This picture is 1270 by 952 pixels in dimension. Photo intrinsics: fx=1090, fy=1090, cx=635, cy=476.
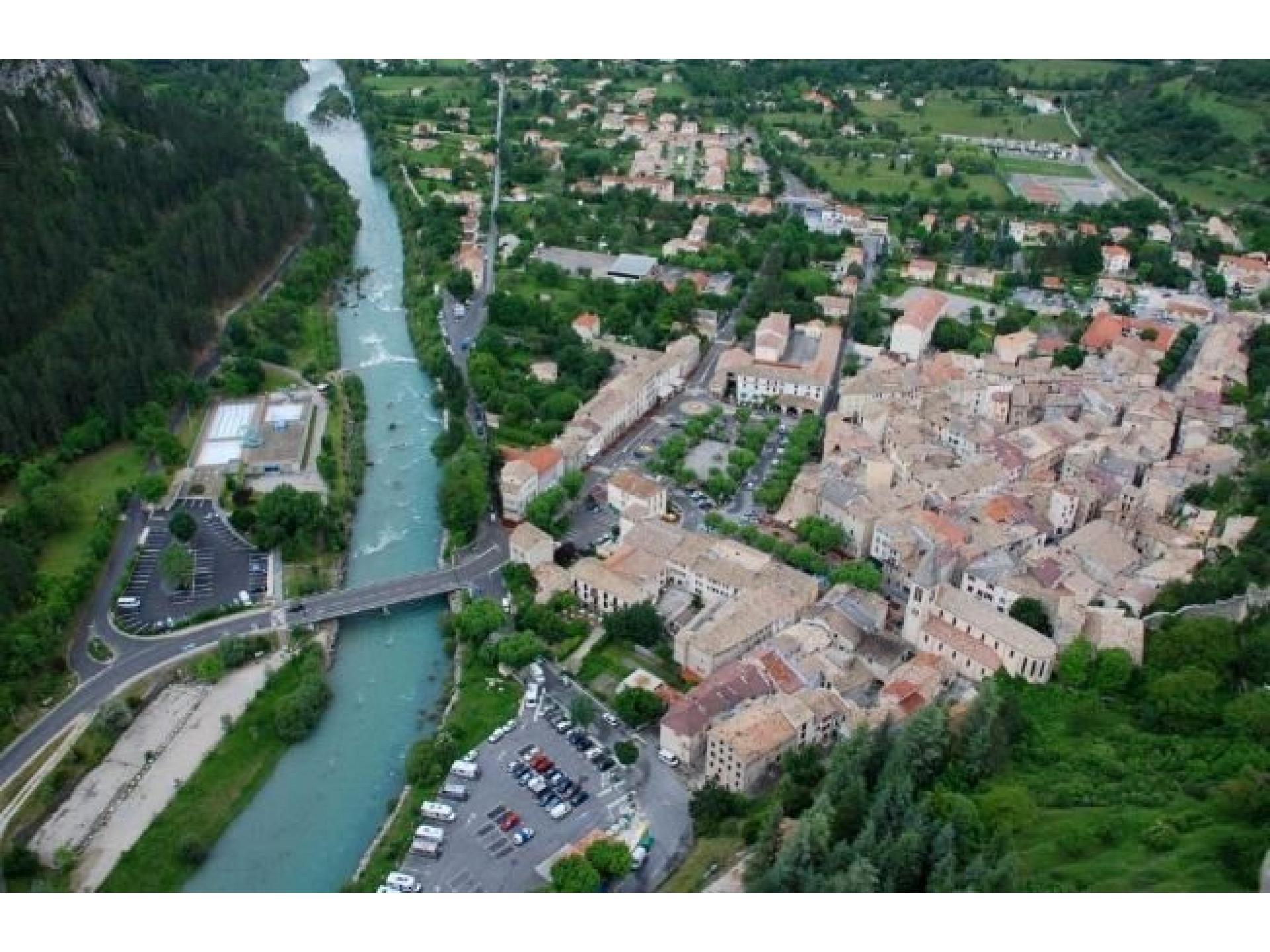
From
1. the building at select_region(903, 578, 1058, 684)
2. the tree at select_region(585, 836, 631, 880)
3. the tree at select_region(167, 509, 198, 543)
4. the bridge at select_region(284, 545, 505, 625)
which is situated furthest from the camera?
the tree at select_region(167, 509, 198, 543)

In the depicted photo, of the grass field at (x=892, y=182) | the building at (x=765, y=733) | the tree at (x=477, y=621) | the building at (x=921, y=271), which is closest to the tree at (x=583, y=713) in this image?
the building at (x=765, y=733)

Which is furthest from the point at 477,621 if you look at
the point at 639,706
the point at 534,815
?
the point at 534,815

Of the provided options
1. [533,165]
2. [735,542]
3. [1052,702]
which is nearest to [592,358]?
[735,542]

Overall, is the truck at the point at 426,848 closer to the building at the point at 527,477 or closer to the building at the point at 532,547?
the building at the point at 532,547

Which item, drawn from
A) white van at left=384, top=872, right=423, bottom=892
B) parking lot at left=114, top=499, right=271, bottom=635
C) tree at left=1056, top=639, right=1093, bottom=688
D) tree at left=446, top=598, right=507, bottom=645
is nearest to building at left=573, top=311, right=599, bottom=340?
parking lot at left=114, top=499, right=271, bottom=635

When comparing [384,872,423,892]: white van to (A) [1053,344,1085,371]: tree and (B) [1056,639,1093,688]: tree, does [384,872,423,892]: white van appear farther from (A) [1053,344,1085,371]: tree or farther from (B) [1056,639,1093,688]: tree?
(A) [1053,344,1085,371]: tree

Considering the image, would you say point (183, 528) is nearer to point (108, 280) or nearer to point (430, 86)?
point (108, 280)
